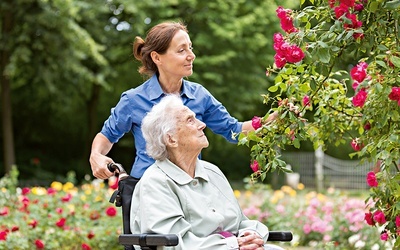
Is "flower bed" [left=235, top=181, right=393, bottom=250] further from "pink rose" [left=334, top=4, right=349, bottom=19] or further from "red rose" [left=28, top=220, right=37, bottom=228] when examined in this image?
"pink rose" [left=334, top=4, right=349, bottom=19]

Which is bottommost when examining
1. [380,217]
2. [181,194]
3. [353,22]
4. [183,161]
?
[380,217]

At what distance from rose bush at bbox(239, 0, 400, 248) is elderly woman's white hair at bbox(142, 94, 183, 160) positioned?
16.4 inches

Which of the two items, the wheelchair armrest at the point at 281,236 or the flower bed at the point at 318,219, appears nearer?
the wheelchair armrest at the point at 281,236

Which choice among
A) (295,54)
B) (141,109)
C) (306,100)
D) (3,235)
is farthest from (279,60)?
(3,235)

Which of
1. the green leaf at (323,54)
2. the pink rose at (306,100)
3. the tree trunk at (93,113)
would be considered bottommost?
the tree trunk at (93,113)

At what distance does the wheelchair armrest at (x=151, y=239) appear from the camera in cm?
311

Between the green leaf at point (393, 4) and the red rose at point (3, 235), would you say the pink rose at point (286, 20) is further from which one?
the red rose at point (3, 235)

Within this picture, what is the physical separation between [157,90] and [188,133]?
1.52ft

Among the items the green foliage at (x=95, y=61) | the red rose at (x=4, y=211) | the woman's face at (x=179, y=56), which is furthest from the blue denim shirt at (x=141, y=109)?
the green foliage at (x=95, y=61)

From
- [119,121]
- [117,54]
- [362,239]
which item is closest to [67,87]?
[117,54]

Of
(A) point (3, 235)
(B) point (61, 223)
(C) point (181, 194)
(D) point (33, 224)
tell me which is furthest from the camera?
(B) point (61, 223)

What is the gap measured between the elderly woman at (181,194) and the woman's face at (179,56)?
25cm

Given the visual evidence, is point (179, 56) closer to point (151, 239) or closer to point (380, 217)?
point (151, 239)

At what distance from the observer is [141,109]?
3.74 metres
